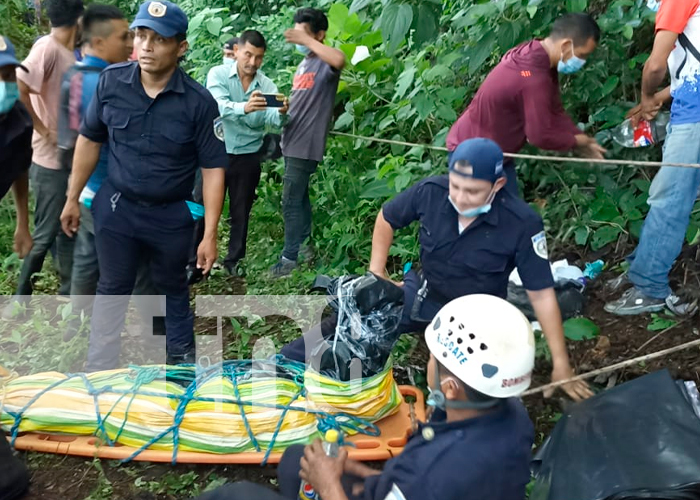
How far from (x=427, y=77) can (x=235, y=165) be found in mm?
1558

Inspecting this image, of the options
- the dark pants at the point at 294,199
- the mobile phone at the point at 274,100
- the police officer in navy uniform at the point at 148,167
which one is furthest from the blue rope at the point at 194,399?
the mobile phone at the point at 274,100

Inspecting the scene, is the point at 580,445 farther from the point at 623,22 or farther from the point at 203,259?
the point at 623,22

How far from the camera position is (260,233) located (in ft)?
20.4

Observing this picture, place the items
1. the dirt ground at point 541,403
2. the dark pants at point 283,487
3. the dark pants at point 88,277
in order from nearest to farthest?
the dark pants at point 283,487, the dirt ground at point 541,403, the dark pants at point 88,277

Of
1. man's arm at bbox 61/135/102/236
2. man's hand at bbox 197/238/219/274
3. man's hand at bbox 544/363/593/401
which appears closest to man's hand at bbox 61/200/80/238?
man's arm at bbox 61/135/102/236

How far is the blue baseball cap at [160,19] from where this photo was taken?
3291 mm

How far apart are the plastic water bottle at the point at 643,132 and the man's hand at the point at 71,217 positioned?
3.30 metres

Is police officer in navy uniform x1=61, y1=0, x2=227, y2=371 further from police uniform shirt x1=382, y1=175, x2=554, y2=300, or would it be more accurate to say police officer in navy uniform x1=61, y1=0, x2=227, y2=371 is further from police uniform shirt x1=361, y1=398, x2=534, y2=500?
police uniform shirt x1=361, y1=398, x2=534, y2=500

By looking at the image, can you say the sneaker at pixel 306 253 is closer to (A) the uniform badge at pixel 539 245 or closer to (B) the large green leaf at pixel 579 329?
(B) the large green leaf at pixel 579 329

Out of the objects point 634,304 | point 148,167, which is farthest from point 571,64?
point 148,167

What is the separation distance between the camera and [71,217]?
12.3 feet

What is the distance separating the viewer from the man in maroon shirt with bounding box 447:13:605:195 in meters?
3.86

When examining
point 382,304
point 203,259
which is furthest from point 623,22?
point 203,259

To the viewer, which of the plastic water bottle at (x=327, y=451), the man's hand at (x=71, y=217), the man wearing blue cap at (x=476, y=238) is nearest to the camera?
the plastic water bottle at (x=327, y=451)
